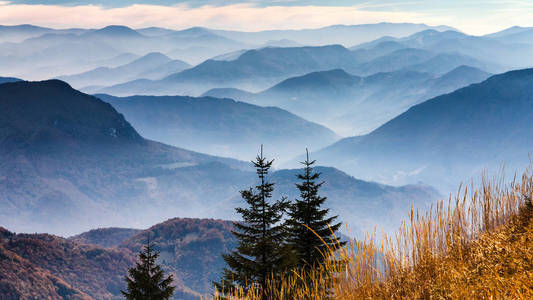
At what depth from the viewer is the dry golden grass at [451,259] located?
4754 mm

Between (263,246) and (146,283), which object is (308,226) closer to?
(263,246)

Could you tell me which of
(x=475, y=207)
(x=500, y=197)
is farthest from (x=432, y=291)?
(x=500, y=197)

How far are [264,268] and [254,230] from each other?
2.33 m

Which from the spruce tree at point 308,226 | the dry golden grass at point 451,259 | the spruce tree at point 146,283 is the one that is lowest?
the spruce tree at point 146,283

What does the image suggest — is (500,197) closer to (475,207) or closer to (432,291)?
(475,207)

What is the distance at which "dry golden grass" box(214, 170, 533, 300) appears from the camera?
15.6 ft

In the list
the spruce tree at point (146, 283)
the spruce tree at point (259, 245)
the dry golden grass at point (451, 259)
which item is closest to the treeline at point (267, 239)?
the spruce tree at point (259, 245)

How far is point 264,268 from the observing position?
1584 centimetres

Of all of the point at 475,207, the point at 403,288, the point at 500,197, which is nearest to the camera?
the point at 403,288

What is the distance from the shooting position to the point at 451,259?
605 cm

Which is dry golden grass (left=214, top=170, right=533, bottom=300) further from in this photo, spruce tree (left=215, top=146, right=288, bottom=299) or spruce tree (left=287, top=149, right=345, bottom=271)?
spruce tree (left=287, top=149, right=345, bottom=271)

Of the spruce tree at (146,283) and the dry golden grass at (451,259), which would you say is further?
the spruce tree at (146,283)

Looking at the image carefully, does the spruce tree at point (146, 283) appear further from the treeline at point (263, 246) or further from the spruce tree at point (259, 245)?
the spruce tree at point (259, 245)

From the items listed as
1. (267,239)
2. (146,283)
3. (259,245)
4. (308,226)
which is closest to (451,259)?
(267,239)
